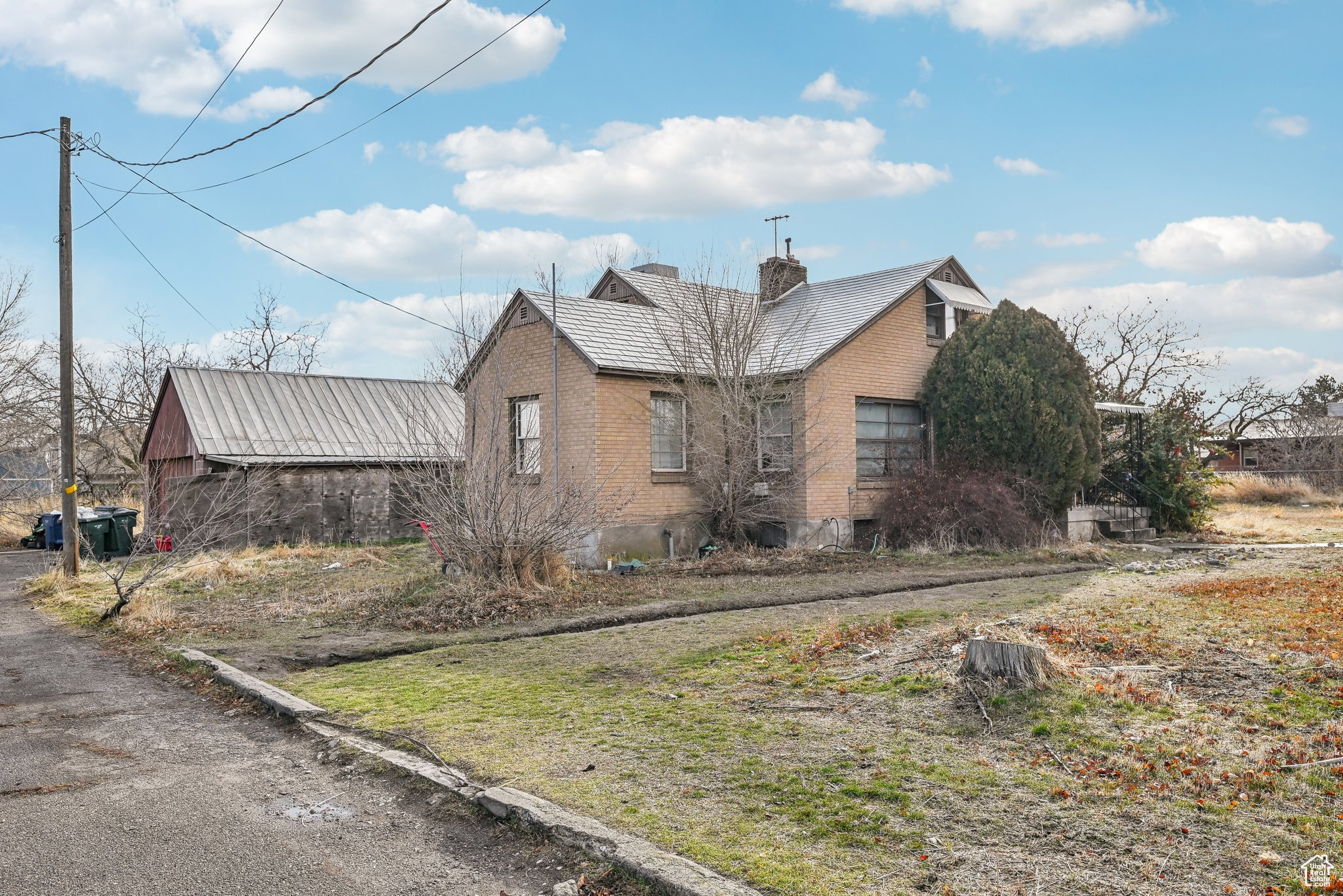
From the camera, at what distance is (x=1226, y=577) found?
531 inches

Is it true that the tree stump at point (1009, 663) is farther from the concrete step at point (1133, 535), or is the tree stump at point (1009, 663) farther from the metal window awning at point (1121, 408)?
the metal window awning at point (1121, 408)

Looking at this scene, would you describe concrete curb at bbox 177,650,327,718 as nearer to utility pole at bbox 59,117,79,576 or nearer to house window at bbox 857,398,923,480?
utility pole at bbox 59,117,79,576

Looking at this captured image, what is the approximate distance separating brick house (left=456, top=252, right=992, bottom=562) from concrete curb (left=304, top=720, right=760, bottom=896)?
1086cm

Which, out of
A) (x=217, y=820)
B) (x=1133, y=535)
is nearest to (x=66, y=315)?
(x=217, y=820)

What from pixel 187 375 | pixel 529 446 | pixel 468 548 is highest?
pixel 187 375

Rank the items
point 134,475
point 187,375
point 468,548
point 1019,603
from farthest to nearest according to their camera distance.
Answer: point 134,475
point 187,375
point 468,548
point 1019,603

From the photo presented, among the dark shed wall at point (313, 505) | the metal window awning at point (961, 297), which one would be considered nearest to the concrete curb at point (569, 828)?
the metal window awning at point (961, 297)

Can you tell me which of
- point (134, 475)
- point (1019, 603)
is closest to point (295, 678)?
point (1019, 603)

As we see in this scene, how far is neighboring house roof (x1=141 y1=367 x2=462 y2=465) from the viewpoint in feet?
81.8

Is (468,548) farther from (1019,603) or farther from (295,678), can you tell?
(1019,603)

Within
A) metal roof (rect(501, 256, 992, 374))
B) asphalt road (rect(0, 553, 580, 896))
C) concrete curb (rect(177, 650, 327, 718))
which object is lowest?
asphalt road (rect(0, 553, 580, 896))

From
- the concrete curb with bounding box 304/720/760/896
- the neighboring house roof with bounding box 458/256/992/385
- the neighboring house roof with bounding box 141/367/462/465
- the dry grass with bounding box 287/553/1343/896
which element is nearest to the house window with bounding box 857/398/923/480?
the neighboring house roof with bounding box 458/256/992/385

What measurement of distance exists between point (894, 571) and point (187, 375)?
66.8ft

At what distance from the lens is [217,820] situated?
5109mm
